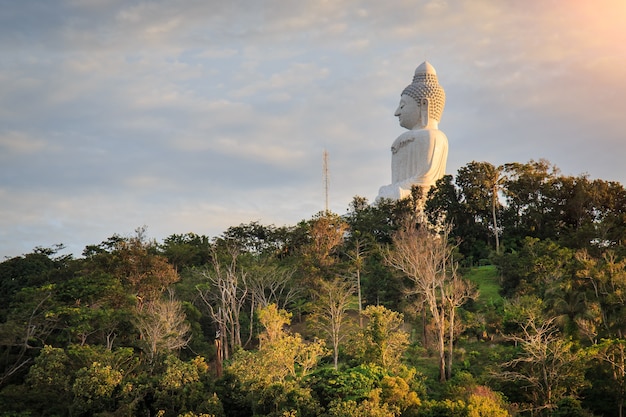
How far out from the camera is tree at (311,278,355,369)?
2538cm

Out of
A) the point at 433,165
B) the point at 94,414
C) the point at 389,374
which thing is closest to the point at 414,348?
the point at 389,374

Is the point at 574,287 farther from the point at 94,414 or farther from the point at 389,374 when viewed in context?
the point at 94,414

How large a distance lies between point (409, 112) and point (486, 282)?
59.3ft

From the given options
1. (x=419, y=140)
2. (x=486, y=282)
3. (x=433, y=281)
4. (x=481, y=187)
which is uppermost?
(x=419, y=140)

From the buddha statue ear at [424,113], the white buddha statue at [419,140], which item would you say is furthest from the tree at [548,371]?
the buddha statue ear at [424,113]

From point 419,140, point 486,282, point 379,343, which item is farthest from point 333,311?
point 419,140

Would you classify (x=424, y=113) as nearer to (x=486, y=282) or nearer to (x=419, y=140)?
(x=419, y=140)

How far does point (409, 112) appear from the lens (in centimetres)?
4806

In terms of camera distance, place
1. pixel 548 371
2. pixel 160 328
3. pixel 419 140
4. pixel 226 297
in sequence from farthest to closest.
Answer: pixel 419 140 < pixel 226 297 < pixel 160 328 < pixel 548 371

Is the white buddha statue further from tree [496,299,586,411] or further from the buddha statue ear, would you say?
tree [496,299,586,411]

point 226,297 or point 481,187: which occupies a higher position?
point 481,187

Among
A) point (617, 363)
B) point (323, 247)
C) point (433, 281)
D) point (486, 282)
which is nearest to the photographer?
point (617, 363)

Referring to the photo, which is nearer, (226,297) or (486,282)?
(226,297)

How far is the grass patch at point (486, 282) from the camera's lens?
3052 cm
